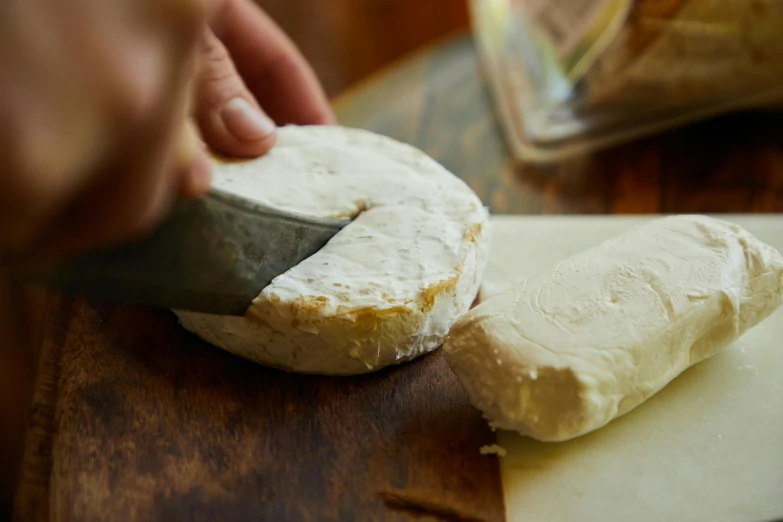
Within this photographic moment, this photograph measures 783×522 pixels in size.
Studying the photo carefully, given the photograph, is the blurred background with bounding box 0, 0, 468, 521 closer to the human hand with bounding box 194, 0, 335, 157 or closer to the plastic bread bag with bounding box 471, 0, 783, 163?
the plastic bread bag with bounding box 471, 0, 783, 163

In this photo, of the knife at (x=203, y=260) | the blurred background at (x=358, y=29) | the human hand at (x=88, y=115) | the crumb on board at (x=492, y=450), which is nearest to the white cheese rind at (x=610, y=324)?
the crumb on board at (x=492, y=450)

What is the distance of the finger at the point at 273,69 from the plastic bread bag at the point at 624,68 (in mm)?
531

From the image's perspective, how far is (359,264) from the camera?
110 cm

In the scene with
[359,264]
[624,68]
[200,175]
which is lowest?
[359,264]

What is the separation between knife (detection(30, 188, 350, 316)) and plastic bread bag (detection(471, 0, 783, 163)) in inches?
36.5

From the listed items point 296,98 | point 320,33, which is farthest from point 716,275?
point 320,33

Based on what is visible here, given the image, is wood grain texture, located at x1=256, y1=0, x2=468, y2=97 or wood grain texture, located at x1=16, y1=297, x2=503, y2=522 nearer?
wood grain texture, located at x1=16, y1=297, x2=503, y2=522

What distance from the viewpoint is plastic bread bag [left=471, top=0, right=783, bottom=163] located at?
1619 millimetres

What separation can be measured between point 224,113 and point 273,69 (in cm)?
43

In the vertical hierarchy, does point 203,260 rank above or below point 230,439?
above

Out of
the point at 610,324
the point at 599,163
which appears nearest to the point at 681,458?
the point at 610,324

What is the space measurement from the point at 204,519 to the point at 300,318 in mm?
280

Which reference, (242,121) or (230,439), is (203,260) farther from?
(242,121)

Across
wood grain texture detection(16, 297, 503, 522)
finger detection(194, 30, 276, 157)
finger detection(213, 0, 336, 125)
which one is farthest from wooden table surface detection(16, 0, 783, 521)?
finger detection(213, 0, 336, 125)
